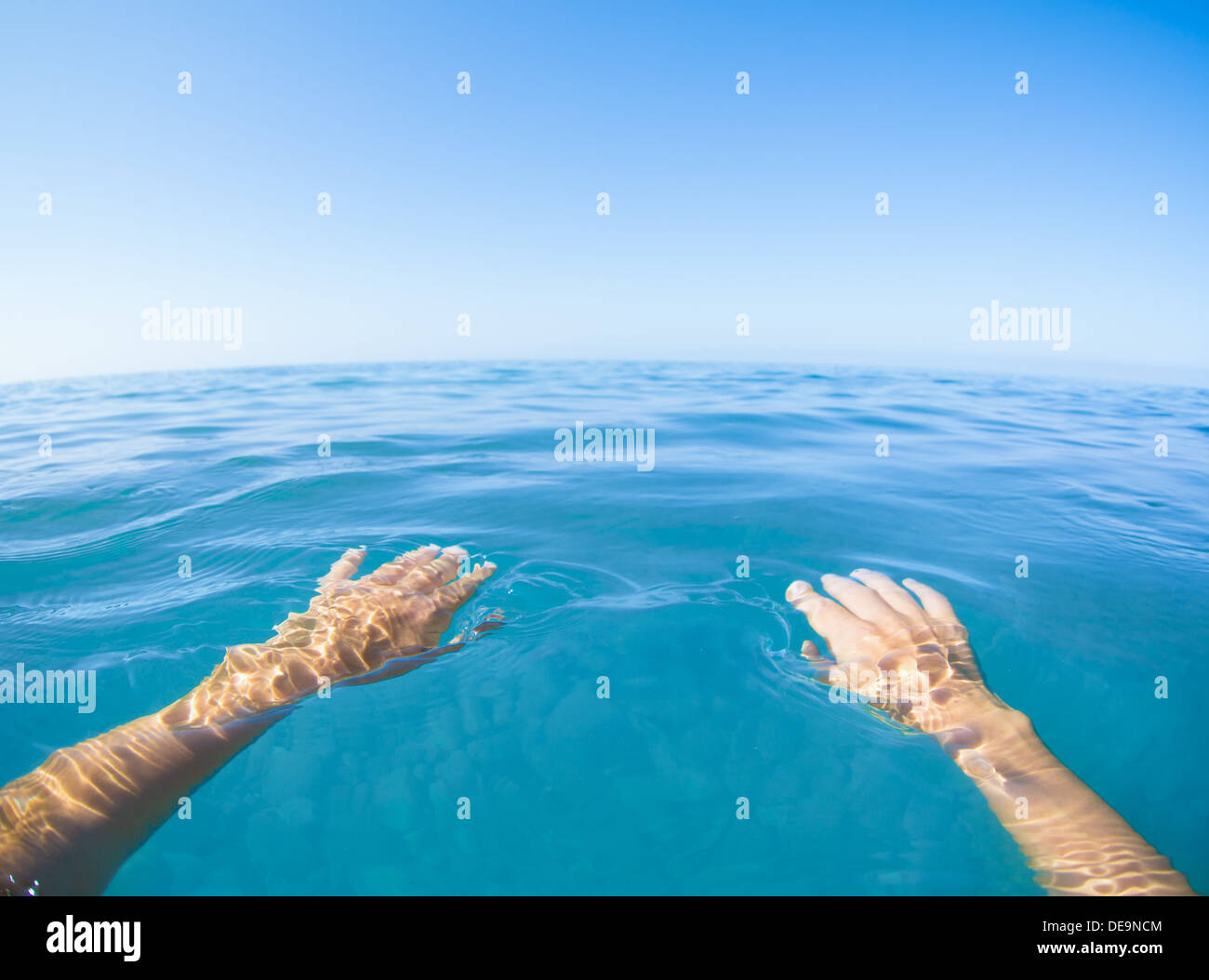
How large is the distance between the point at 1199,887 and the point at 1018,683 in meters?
1.32

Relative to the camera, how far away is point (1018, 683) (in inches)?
136

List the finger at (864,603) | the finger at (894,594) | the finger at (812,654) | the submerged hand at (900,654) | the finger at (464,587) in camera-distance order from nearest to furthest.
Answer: the submerged hand at (900,654), the finger at (812,654), the finger at (864,603), the finger at (894,594), the finger at (464,587)

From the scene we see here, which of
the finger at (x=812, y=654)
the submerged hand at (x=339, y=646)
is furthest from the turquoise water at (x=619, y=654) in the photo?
the submerged hand at (x=339, y=646)

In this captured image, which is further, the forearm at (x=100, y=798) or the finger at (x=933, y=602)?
the finger at (x=933, y=602)

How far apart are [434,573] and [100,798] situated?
91.1 inches

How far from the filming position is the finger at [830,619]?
11.5 ft

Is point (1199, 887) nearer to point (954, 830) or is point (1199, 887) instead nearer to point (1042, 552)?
point (954, 830)

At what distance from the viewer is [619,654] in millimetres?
3682

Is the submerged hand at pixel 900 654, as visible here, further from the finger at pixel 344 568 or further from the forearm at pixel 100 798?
the finger at pixel 344 568

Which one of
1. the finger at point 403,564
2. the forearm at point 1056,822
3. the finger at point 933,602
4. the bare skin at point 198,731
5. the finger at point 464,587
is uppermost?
the finger at point 403,564

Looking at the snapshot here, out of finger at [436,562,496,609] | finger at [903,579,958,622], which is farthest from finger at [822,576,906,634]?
finger at [436,562,496,609]

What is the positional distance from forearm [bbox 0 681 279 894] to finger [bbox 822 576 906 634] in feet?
12.6
